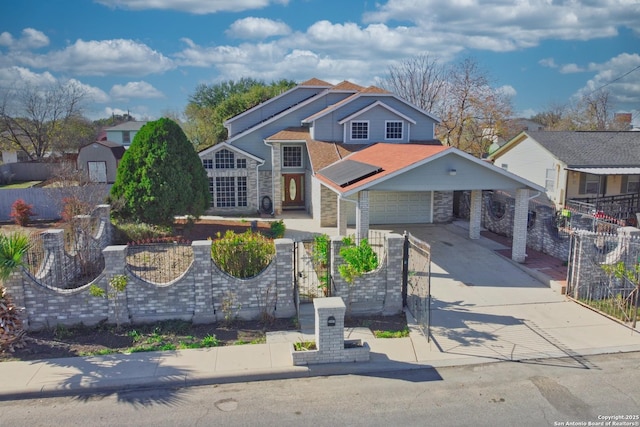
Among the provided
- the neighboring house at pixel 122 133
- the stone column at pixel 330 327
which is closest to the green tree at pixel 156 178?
the stone column at pixel 330 327

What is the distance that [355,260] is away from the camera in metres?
11.6

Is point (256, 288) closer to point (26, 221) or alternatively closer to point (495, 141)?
point (26, 221)

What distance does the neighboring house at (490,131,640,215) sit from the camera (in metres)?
24.7

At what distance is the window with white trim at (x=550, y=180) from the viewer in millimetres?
25703

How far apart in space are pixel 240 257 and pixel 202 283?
46.0 inches

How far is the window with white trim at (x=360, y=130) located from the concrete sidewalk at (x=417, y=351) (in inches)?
494

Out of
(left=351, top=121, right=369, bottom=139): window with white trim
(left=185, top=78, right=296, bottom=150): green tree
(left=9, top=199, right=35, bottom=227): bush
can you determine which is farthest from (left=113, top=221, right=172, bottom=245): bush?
(left=185, top=78, right=296, bottom=150): green tree

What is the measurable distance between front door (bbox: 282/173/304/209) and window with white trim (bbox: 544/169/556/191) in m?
12.9

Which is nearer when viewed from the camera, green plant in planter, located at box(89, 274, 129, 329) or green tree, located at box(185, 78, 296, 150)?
green plant in planter, located at box(89, 274, 129, 329)

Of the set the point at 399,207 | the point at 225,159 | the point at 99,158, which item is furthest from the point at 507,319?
the point at 99,158

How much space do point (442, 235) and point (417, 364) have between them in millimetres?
11770

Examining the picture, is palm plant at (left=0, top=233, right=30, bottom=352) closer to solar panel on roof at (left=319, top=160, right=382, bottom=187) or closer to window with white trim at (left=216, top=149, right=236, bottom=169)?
solar panel on roof at (left=319, top=160, right=382, bottom=187)

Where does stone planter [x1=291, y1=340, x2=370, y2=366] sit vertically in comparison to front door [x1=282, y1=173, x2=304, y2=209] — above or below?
below

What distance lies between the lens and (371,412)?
7.83 metres
